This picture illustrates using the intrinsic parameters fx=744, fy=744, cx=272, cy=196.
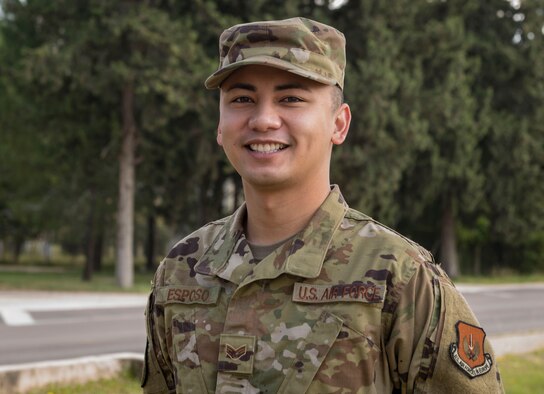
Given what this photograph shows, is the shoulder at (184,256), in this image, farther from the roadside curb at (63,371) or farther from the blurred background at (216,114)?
the blurred background at (216,114)

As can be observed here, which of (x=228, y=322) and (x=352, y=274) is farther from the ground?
(x=352, y=274)

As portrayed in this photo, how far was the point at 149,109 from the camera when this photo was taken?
18.6 meters

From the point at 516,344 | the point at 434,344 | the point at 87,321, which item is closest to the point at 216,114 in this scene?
the point at 87,321

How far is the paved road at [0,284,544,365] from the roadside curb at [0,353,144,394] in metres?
2.37

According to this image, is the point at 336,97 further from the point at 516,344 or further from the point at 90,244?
the point at 90,244

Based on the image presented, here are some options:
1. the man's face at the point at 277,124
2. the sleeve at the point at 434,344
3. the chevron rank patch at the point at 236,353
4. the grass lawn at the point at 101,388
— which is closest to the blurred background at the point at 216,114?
the grass lawn at the point at 101,388

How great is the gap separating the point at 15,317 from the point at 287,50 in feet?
38.7

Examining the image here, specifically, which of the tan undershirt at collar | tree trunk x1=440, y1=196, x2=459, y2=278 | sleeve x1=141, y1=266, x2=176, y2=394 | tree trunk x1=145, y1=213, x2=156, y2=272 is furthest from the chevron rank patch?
tree trunk x1=145, y1=213, x2=156, y2=272

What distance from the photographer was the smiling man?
174cm

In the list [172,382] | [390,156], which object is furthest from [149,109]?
[172,382]

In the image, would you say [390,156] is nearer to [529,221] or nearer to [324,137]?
[529,221]

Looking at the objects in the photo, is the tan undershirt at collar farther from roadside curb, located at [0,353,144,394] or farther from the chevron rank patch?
roadside curb, located at [0,353,144,394]

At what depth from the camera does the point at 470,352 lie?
1.75 m

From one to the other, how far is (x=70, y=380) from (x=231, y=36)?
5.03 m
